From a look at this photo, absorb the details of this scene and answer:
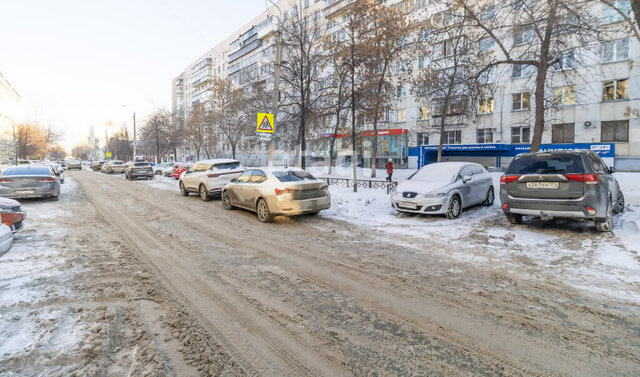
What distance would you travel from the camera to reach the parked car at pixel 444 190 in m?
8.73

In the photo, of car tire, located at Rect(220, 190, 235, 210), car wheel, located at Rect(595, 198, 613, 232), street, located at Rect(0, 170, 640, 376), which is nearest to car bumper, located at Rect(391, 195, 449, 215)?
street, located at Rect(0, 170, 640, 376)

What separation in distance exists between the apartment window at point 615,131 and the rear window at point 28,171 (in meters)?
35.6

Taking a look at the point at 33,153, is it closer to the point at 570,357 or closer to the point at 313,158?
the point at 313,158

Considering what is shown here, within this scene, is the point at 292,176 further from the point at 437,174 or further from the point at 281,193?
the point at 437,174

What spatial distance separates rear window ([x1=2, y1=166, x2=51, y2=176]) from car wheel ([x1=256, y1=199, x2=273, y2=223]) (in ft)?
31.4

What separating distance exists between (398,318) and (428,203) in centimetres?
582

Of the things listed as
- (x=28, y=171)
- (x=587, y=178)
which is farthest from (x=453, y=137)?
(x=28, y=171)

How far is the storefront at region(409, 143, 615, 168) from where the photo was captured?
26.2m

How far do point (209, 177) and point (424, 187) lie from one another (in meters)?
8.30

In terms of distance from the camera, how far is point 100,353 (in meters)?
2.70

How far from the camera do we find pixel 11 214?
6102 millimetres

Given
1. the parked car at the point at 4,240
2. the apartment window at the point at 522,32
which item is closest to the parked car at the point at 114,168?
the parked car at the point at 4,240

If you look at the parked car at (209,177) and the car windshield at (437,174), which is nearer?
the car windshield at (437,174)

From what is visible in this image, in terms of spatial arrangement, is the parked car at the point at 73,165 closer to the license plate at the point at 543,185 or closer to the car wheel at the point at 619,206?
the license plate at the point at 543,185
